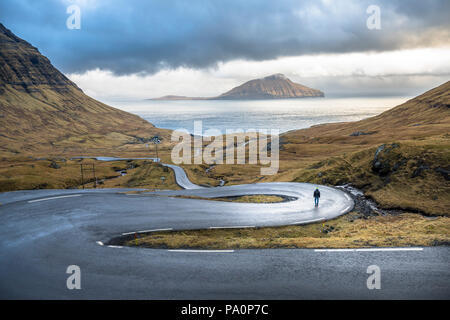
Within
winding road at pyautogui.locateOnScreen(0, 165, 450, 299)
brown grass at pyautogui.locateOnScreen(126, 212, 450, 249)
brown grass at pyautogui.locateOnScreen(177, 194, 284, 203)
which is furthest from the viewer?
brown grass at pyautogui.locateOnScreen(177, 194, 284, 203)

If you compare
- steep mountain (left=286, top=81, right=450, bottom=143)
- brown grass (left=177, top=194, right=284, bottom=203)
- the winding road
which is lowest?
brown grass (left=177, top=194, right=284, bottom=203)

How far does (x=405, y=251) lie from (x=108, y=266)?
14174mm

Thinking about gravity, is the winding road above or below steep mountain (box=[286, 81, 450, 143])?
Result: below

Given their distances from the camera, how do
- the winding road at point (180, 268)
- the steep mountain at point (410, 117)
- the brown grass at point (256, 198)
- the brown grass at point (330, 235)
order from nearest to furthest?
the winding road at point (180, 268)
the brown grass at point (330, 235)
the brown grass at point (256, 198)
the steep mountain at point (410, 117)

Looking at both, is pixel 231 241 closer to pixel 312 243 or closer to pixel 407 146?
pixel 312 243

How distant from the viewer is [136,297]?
34.1 ft

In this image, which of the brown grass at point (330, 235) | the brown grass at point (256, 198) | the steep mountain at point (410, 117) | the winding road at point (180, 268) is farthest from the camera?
the steep mountain at point (410, 117)

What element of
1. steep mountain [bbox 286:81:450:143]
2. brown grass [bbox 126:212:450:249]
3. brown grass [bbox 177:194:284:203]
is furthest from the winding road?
steep mountain [bbox 286:81:450:143]

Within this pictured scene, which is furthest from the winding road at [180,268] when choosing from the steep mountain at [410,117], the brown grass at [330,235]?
the steep mountain at [410,117]

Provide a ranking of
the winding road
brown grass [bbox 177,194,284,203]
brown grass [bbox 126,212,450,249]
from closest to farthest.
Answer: the winding road → brown grass [bbox 126,212,450,249] → brown grass [bbox 177,194,284,203]

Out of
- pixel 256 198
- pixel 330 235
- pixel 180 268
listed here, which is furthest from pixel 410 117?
pixel 180 268

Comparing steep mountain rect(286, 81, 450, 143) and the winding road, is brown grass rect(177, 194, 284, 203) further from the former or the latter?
steep mountain rect(286, 81, 450, 143)

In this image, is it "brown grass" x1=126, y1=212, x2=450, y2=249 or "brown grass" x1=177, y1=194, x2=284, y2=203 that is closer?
"brown grass" x1=126, y1=212, x2=450, y2=249

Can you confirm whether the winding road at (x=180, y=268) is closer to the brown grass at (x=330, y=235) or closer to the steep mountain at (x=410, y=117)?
the brown grass at (x=330, y=235)
